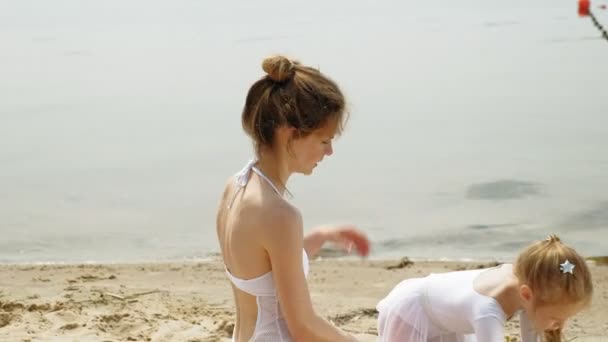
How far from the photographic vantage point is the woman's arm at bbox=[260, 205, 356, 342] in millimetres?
3652

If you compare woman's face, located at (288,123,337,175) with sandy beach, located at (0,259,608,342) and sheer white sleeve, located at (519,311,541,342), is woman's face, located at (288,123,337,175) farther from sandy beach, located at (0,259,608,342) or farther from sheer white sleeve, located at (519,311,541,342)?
sandy beach, located at (0,259,608,342)

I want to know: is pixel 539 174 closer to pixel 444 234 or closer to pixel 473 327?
pixel 444 234

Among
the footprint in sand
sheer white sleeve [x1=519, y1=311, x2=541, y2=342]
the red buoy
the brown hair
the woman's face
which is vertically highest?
the red buoy

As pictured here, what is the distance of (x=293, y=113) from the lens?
368 centimetres

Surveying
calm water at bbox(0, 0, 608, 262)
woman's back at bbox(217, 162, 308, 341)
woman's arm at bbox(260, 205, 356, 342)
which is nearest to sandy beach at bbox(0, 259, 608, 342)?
calm water at bbox(0, 0, 608, 262)

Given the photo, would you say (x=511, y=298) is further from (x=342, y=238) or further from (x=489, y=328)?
(x=342, y=238)

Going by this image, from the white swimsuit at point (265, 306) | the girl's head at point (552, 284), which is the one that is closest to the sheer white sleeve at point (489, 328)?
the girl's head at point (552, 284)

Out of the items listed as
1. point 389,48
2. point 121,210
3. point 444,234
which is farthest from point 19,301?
point 389,48

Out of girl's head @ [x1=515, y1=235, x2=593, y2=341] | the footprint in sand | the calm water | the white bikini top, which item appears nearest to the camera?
the white bikini top

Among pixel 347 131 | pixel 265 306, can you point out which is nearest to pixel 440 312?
pixel 265 306

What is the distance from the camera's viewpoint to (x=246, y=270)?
379 centimetres

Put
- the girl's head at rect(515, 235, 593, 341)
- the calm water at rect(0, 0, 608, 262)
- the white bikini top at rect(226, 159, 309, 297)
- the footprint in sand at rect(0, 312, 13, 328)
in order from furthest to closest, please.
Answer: the calm water at rect(0, 0, 608, 262)
the footprint in sand at rect(0, 312, 13, 328)
the girl's head at rect(515, 235, 593, 341)
the white bikini top at rect(226, 159, 309, 297)

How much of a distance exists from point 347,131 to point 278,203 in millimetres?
6074

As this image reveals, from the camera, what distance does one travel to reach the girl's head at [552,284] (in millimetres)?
4094
